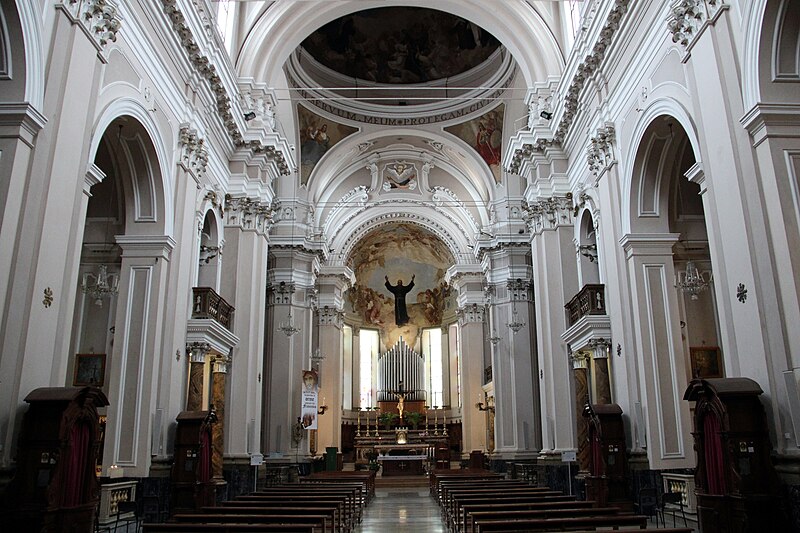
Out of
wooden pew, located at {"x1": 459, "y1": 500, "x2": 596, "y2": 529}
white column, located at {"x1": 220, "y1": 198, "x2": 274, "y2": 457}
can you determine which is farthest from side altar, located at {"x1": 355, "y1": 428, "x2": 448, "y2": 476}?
wooden pew, located at {"x1": 459, "y1": 500, "x2": 596, "y2": 529}

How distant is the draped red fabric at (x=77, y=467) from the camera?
287 inches

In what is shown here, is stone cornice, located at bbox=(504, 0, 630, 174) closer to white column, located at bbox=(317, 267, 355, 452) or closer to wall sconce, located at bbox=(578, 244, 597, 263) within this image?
wall sconce, located at bbox=(578, 244, 597, 263)

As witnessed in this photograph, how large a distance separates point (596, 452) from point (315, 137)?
1576 cm

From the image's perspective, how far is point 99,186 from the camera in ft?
43.9

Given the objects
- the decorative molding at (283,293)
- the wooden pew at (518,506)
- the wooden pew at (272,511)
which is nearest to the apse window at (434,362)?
the decorative molding at (283,293)

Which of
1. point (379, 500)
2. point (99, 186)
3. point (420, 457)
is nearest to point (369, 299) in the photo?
point (420, 457)

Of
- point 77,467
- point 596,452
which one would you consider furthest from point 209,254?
point 596,452

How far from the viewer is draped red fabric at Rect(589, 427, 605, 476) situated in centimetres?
1176

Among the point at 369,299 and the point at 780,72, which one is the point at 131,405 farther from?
the point at 369,299

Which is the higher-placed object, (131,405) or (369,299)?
(369,299)

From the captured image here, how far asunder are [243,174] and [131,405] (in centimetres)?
682

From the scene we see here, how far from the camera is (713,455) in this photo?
309 inches

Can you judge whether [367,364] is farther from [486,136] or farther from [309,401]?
[486,136]

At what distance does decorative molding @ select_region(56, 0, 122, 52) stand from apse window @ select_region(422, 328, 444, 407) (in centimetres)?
2658
